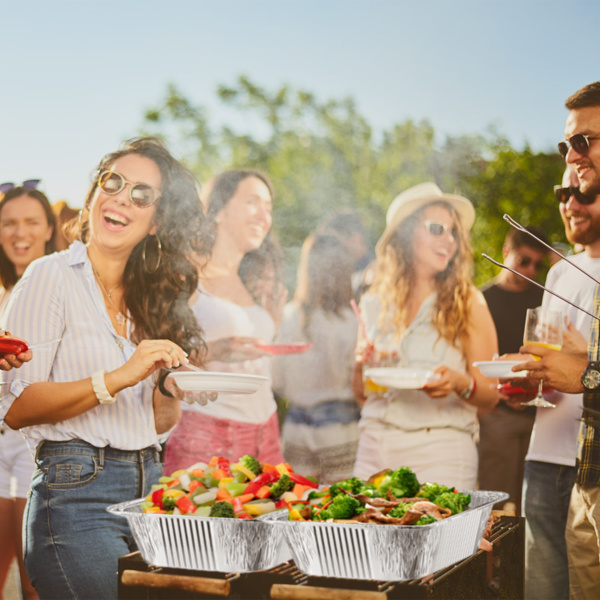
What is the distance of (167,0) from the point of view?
379cm

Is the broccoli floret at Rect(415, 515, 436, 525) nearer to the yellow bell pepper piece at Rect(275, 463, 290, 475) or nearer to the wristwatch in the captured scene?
the yellow bell pepper piece at Rect(275, 463, 290, 475)

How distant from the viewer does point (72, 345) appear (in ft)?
8.46

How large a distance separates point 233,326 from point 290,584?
1.71m

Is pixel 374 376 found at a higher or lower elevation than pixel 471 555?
higher

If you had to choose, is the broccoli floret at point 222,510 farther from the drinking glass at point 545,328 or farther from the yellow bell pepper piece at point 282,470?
the drinking glass at point 545,328

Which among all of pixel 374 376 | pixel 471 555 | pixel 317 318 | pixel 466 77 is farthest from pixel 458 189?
pixel 471 555

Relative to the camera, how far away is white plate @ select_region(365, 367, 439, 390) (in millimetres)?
3064

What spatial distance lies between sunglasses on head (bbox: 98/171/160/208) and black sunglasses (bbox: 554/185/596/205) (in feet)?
5.59

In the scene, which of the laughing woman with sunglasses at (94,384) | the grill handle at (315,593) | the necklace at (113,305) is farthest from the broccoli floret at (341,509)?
the necklace at (113,305)

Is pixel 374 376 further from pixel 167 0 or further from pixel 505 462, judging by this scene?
pixel 167 0

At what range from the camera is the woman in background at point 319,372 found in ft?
12.2

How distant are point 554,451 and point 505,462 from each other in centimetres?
73

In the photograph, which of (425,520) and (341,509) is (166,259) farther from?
(425,520)

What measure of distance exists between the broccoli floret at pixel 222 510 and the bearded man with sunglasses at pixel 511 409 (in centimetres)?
197
